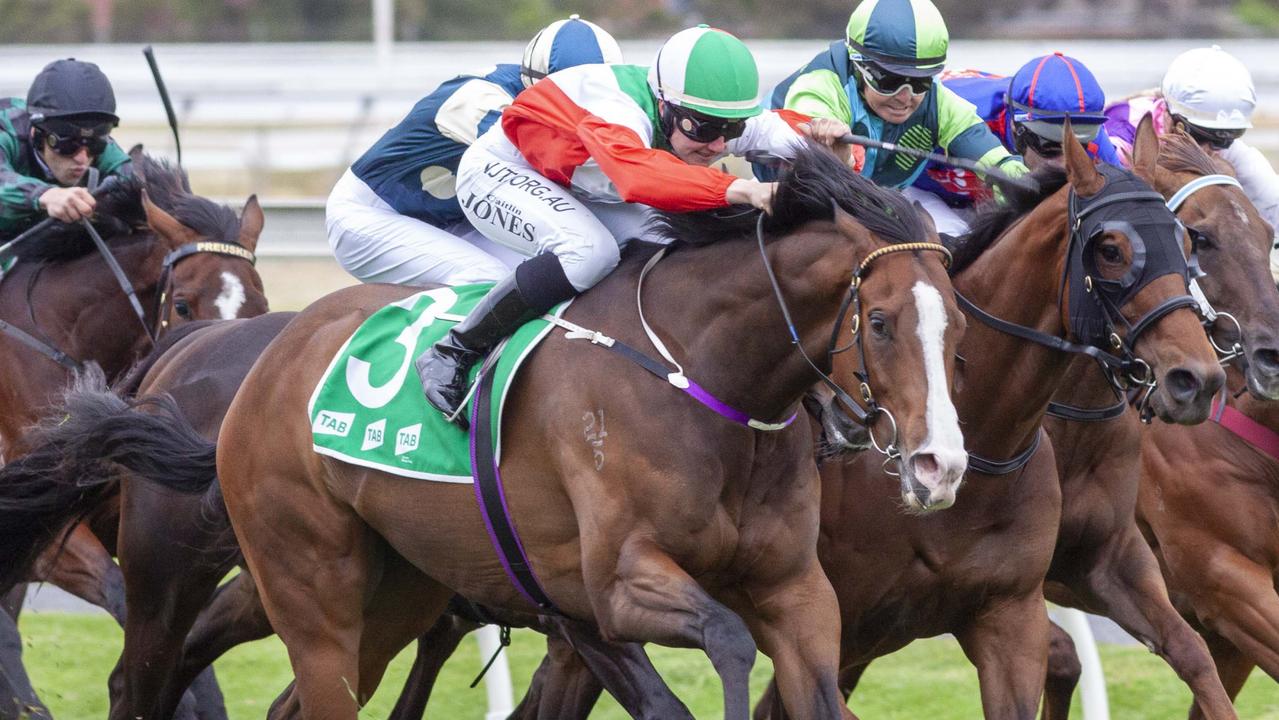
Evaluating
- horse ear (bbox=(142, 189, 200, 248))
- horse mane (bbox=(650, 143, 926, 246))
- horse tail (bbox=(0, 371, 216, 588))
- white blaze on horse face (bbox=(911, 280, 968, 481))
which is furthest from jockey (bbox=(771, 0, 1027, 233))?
horse ear (bbox=(142, 189, 200, 248))

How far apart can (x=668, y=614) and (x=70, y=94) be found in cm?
390

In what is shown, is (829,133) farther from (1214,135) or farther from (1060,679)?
(1060,679)

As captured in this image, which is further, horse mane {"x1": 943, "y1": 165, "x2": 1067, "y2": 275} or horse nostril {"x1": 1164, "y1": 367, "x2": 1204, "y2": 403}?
horse mane {"x1": 943, "y1": 165, "x2": 1067, "y2": 275}

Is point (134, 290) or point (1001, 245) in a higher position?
point (1001, 245)

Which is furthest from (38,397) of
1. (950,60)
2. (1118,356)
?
(950,60)

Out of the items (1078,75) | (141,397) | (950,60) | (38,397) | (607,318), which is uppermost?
(1078,75)

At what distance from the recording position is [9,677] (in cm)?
571

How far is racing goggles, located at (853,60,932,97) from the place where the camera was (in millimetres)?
5020

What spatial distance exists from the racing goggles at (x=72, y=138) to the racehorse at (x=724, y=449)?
280cm

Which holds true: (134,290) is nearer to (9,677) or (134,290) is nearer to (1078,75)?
(9,677)

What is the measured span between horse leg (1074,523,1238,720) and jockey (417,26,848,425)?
1389mm

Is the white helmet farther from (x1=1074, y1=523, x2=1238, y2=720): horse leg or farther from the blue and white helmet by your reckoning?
the blue and white helmet

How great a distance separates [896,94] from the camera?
16.6 ft

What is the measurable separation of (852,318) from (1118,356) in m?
0.85
